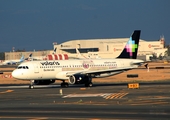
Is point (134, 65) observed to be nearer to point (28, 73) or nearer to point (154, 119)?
point (28, 73)

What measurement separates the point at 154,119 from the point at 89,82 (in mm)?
33351

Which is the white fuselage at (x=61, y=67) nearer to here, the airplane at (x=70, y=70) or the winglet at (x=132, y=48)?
the airplane at (x=70, y=70)

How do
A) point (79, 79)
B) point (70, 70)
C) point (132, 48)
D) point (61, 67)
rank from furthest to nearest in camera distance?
point (132, 48)
point (70, 70)
point (61, 67)
point (79, 79)

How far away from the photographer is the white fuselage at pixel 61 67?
58688 mm

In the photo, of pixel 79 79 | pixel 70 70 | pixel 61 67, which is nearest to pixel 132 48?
pixel 70 70

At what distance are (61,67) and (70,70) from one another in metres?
1.31

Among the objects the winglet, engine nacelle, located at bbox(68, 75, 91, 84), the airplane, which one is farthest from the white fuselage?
the winglet

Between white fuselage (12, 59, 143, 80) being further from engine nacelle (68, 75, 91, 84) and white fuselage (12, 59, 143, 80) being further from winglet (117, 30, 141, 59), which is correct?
winglet (117, 30, 141, 59)

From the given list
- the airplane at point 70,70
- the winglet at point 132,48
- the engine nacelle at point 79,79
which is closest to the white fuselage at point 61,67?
the airplane at point 70,70

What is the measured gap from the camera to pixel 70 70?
201ft

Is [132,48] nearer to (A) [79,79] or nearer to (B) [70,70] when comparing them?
(B) [70,70]

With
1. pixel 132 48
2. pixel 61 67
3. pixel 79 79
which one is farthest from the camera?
pixel 132 48

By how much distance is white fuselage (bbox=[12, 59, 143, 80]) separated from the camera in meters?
58.7

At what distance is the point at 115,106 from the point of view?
110ft
